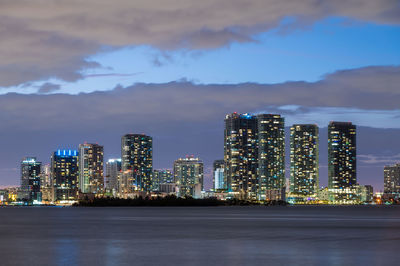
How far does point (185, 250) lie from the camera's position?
53562 mm

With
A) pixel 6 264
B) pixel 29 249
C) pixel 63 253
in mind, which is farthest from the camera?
pixel 29 249

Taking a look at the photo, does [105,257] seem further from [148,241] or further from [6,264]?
[148,241]

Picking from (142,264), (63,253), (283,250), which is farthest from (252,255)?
(63,253)

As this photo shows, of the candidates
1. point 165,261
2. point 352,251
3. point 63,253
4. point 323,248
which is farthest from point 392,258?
point 63,253

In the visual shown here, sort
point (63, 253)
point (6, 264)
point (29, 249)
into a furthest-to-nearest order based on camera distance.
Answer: point (29, 249), point (63, 253), point (6, 264)

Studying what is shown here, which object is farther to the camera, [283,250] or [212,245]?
[212,245]

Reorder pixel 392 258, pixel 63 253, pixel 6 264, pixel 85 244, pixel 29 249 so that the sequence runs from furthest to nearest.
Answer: pixel 85 244 → pixel 29 249 → pixel 63 253 → pixel 392 258 → pixel 6 264

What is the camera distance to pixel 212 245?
58688mm

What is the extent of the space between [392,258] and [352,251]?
5961 mm

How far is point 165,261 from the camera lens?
44750 millimetres

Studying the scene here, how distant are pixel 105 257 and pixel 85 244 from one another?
43.8 feet

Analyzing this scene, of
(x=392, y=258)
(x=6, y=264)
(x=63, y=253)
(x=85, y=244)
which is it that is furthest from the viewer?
(x=85, y=244)

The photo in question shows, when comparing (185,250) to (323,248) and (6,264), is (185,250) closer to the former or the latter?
(323,248)

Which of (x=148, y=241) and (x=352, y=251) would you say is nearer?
(x=352, y=251)
